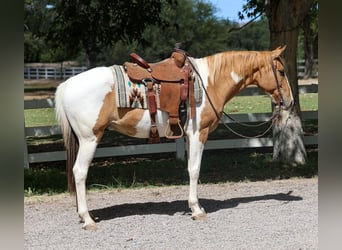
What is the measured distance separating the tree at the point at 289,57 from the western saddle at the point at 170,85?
3.11 m

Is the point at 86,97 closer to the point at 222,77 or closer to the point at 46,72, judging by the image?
the point at 222,77

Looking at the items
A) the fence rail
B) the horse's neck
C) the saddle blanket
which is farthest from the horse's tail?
the fence rail

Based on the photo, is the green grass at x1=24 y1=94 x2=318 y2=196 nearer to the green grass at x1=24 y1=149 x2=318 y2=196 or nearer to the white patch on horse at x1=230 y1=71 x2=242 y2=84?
the green grass at x1=24 y1=149 x2=318 y2=196

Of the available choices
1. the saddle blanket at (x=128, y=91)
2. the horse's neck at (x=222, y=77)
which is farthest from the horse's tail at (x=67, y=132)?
the horse's neck at (x=222, y=77)

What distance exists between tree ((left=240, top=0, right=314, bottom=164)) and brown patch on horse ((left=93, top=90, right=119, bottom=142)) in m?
3.71

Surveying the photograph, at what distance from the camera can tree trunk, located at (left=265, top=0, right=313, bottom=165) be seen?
6.99 meters

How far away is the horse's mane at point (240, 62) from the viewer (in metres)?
4.65

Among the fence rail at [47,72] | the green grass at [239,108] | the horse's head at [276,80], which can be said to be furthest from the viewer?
the fence rail at [47,72]

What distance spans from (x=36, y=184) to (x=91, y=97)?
2.89 m

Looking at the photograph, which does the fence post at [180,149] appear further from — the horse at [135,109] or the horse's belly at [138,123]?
the horse's belly at [138,123]

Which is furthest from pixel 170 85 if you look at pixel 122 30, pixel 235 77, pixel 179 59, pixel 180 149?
pixel 122 30

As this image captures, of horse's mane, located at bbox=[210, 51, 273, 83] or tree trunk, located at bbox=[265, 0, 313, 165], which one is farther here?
tree trunk, located at bbox=[265, 0, 313, 165]

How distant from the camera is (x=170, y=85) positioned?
4.36 meters
